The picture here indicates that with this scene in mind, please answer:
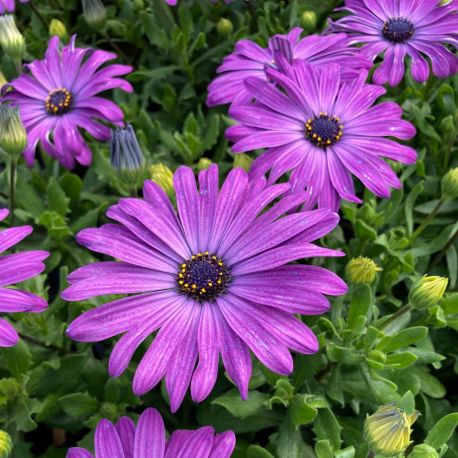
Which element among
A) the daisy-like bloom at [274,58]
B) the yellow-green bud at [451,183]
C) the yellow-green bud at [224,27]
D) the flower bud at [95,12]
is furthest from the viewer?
the yellow-green bud at [224,27]

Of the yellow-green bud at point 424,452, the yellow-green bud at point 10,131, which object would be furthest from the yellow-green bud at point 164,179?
the yellow-green bud at point 424,452

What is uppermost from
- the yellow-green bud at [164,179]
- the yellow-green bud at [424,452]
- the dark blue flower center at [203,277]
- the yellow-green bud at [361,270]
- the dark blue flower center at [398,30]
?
the dark blue flower center at [398,30]

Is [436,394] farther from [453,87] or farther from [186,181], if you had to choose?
[453,87]

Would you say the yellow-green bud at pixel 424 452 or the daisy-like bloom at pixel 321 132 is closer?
the yellow-green bud at pixel 424 452

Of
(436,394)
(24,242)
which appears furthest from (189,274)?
(24,242)

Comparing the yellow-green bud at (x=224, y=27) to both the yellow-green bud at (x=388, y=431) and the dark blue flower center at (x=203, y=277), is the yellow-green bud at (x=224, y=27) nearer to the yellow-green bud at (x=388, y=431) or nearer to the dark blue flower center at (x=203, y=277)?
the dark blue flower center at (x=203, y=277)

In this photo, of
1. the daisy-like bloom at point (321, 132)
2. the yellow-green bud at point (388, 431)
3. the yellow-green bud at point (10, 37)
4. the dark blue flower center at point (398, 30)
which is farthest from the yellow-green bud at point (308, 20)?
the yellow-green bud at point (388, 431)

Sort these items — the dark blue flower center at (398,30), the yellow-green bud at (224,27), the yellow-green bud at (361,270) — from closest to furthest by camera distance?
the yellow-green bud at (361,270), the dark blue flower center at (398,30), the yellow-green bud at (224,27)

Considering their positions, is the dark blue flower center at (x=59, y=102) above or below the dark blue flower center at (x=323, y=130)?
above
